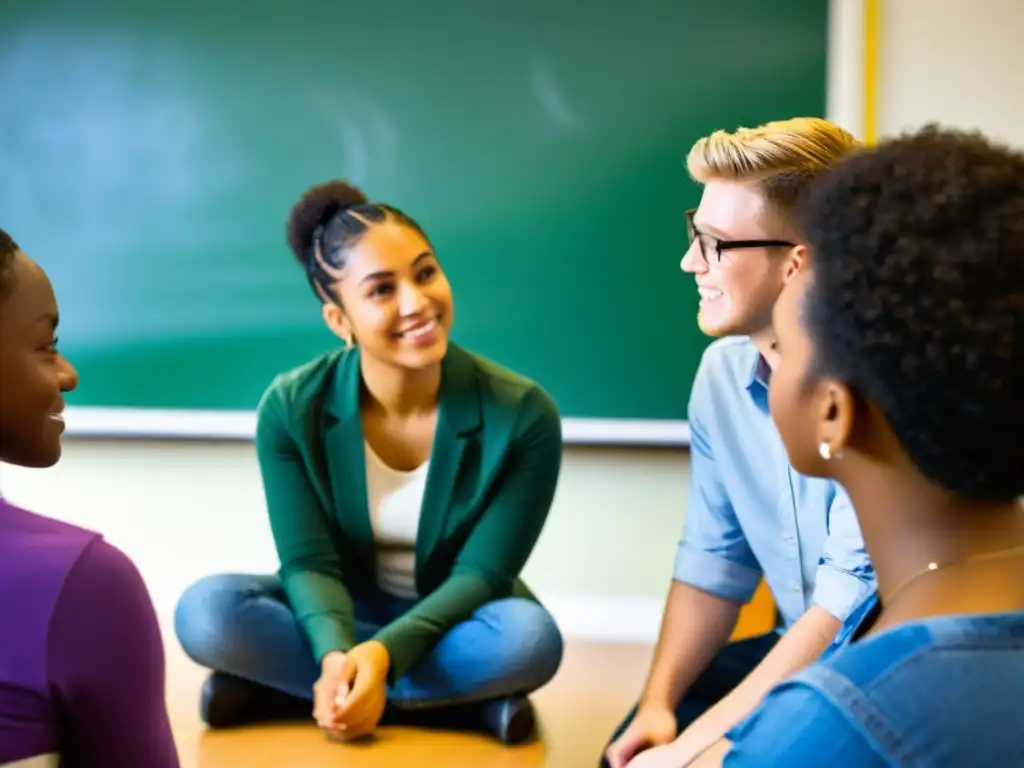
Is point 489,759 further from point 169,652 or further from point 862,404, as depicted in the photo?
point 862,404

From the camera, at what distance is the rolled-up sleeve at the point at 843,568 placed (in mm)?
1136

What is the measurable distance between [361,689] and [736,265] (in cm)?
77

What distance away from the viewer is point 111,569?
0.77 metres

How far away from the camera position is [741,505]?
1.34 m

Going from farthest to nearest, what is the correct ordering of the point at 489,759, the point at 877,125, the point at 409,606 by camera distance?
the point at 877,125
the point at 409,606
the point at 489,759

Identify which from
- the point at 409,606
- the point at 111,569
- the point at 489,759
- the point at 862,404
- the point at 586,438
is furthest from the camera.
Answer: the point at 586,438

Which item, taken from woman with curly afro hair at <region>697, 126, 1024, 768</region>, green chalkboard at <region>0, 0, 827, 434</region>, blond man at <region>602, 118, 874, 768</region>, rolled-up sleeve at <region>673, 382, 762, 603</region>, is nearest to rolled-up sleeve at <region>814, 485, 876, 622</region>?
blond man at <region>602, 118, 874, 768</region>

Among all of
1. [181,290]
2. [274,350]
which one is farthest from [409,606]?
[181,290]

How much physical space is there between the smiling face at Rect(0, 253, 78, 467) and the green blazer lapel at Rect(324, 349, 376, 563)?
719 mm

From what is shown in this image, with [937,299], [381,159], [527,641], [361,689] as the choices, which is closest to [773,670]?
[527,641]

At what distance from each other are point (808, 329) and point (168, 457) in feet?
6.26

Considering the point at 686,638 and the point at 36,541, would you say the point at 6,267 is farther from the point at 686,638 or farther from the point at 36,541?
the point at 686,638

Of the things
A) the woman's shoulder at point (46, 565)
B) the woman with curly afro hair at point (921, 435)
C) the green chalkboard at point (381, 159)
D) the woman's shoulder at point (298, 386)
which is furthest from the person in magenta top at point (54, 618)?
the green chalkboard at point (381, 159)

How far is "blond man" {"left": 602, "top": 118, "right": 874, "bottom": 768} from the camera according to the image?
1162 mm
